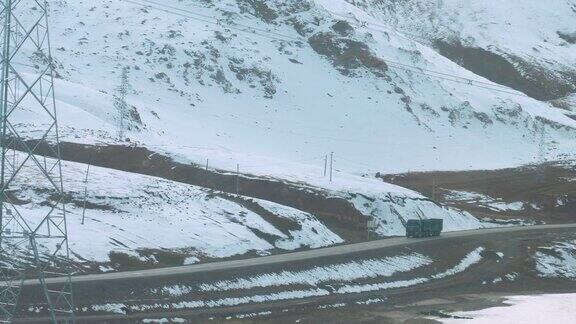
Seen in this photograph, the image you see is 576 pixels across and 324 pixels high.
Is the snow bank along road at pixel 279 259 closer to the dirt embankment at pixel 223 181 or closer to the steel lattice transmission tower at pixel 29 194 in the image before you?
the steel lattice transmission tower at pixel 29 194

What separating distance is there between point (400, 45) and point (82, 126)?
85080mm

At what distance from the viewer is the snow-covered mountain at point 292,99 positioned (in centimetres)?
8525

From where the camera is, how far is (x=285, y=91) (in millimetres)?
131500

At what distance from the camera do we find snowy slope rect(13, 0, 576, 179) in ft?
369

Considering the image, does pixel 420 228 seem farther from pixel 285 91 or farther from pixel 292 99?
pixel 285 91

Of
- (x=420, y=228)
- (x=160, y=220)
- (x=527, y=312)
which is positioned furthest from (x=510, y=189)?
(x=527, y=312)

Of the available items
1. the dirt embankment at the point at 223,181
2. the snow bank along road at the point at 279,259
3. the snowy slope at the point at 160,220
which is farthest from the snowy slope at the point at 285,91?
the snow bank along road at the point at 279,259

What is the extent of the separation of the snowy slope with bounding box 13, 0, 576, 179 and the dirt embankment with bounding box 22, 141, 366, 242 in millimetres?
19204

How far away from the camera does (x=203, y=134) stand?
107 meters

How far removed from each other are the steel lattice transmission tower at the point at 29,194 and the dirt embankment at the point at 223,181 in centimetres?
423

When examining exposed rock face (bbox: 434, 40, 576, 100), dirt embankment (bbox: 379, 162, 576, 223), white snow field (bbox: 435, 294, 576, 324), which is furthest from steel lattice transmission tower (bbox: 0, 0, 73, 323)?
exposed rock face (bbox: 434, 40, 576, 100)

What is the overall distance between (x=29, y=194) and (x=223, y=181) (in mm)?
26995

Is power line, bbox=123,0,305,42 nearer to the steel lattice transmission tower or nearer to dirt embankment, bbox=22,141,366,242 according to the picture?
the steel lattice transmission tower

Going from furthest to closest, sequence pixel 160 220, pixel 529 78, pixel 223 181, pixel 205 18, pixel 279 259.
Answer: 1. pixel 529 78
2. pixel 205 18
3. pixel 223 181
4. pixel 160 220
5. pixel 279 259
